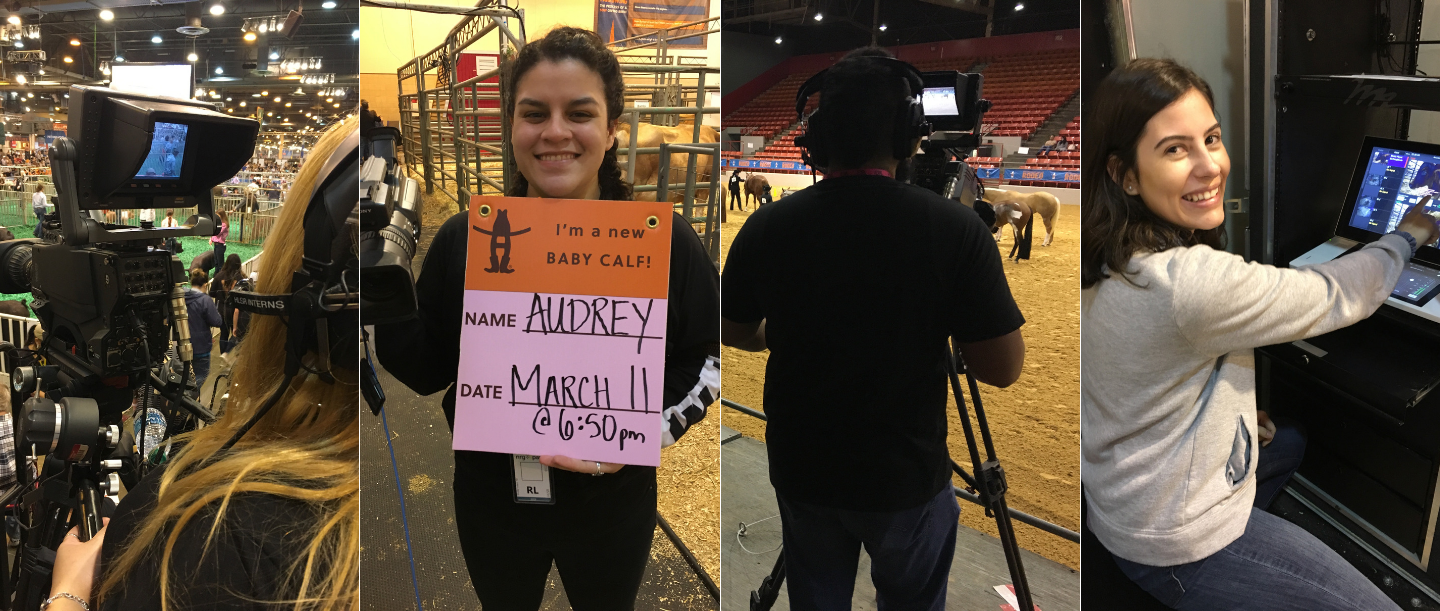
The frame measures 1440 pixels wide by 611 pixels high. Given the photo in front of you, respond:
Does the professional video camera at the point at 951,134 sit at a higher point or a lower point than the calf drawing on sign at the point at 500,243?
higher

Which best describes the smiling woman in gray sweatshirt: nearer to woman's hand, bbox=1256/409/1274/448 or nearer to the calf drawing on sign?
woman's hand, bbox=1256/409/1274/448

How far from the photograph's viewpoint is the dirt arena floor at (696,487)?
0.84 metres

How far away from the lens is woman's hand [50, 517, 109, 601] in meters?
0.91

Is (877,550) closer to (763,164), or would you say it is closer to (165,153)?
(763,164)

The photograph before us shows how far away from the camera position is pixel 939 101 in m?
0.74

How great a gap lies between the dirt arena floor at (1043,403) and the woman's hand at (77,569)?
0.96m

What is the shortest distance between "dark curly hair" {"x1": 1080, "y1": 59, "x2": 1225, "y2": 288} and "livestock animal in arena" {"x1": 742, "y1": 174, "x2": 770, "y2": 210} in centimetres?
45

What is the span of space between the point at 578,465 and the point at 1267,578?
3.70ft

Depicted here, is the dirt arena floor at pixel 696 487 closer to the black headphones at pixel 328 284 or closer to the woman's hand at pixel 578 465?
the woman's hand at pixel 578 465

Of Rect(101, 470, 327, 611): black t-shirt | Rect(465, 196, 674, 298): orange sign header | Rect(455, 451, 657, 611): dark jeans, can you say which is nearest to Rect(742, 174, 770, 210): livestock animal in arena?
Rect(465, 196, 674, 298): orange sign header

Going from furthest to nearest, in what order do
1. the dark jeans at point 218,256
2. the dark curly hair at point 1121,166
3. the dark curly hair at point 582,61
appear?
the dark jeans at point 218,256 → the dark curly hair at point 1121,166 → the dark curly hair at point 582,61

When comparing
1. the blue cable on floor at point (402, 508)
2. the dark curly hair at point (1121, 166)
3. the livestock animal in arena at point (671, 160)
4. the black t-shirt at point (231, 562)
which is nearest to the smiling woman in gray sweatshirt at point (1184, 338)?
the dark curly hair at point (1121, 166)

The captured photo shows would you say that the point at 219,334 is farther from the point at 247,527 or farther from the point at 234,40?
the point at 247,527

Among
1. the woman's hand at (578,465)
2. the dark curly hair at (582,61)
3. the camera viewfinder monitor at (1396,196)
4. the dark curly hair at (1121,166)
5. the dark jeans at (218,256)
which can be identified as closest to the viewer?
the dark curly hair at (582,61)
